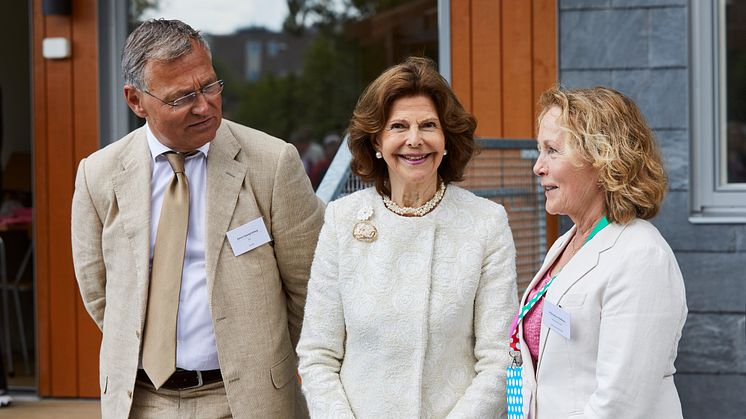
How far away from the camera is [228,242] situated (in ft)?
8.91

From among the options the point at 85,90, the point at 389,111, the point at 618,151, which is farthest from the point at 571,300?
the point at 85,90

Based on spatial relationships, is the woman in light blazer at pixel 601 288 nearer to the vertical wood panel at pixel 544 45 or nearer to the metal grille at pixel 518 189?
the metal grille at pixel 518 189

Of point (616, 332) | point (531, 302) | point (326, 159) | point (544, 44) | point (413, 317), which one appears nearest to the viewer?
point (616, 332)

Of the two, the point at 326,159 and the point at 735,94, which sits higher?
the point at 735,94

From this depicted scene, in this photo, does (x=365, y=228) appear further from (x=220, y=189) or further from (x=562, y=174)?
(x=562, y=174)

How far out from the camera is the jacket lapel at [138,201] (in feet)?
8.85

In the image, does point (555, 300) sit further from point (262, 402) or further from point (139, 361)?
point (139, 361)

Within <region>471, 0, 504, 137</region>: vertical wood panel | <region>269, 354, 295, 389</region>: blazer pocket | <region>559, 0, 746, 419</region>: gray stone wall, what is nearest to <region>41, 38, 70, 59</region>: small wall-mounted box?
<region>471, 0, 504, 137</region>: vertical wood panel

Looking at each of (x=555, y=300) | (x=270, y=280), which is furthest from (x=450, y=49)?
(x=555, y=300)

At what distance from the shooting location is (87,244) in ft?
9.34

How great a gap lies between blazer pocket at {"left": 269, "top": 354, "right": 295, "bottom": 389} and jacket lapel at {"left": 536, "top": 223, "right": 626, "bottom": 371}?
0.79 meters

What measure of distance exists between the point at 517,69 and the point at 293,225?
250cm

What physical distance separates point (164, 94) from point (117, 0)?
10.4 feet

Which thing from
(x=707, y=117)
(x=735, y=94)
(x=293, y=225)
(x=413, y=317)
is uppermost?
(x=735, y=94)
